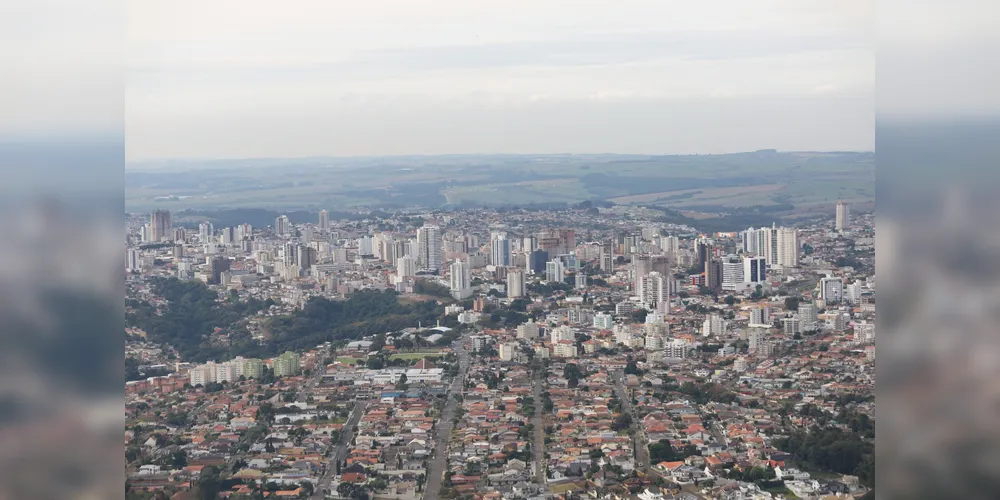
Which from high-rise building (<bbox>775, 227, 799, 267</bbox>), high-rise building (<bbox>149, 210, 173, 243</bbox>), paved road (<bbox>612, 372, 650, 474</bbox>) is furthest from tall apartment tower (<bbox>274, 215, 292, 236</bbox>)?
high-rise building (<bbox>775, 227, 799, 267</bbox>)

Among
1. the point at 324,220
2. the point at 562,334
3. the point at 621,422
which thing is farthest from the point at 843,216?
the point at 324,220

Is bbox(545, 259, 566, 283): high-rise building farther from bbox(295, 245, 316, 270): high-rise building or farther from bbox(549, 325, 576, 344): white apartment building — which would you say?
bbox(295, 245, 316, 270): high-rise building

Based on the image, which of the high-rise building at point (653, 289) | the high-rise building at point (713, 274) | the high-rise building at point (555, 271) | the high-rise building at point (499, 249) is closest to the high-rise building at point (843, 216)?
the high-rise building at point (713, 274)

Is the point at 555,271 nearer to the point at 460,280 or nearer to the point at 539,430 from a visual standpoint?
the point at 460,280

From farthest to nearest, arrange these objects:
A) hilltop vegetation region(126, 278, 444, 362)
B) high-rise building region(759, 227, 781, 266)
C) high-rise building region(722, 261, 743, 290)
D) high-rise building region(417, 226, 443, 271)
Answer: high-rise building region(417, 226, 443, 271) < high-rise building region(759, 227, 781, 266) < high-rise building region(722, 261, 743, 290) < hilltop vegetation region(126, 278, 444, 362)
